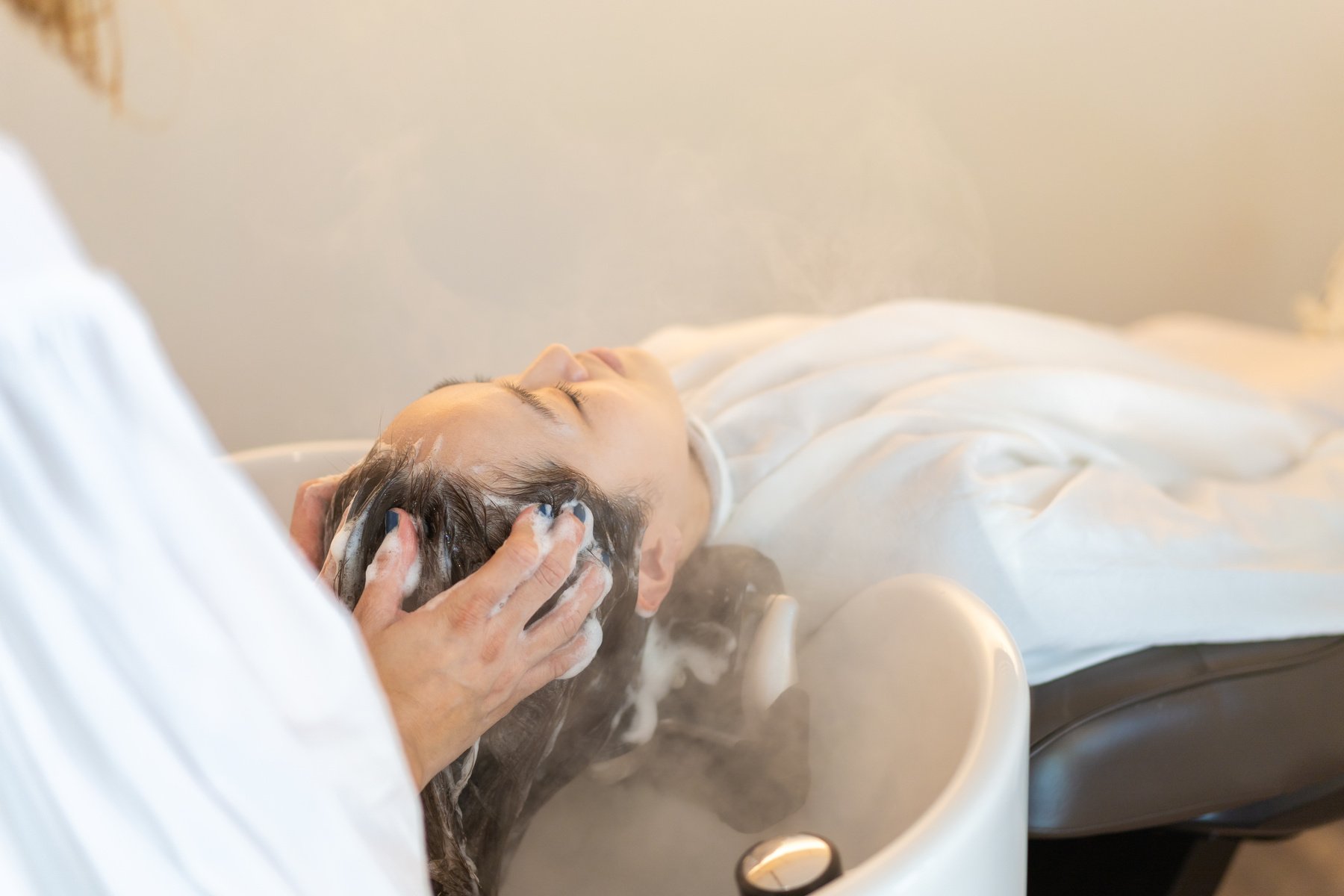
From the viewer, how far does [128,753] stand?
403mm

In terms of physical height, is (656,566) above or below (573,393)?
below

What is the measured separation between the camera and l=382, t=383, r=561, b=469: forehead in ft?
2.98

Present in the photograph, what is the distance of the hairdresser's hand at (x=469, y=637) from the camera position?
0.63m

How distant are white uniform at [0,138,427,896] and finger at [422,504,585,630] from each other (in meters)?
0.20

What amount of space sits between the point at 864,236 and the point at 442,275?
1.06 m

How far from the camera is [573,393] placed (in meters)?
1.02

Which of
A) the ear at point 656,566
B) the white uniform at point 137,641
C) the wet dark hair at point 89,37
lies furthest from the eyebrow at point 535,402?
the wet dark hair at point 89,37

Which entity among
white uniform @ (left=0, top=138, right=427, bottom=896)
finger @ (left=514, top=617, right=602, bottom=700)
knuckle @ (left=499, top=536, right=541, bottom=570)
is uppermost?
white uniform @ (left=0, top=138, right=427, bottom=896)

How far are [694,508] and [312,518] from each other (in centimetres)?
40

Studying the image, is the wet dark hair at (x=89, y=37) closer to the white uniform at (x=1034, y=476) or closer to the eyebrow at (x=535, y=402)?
the white uniform at (x=1034, y=476)

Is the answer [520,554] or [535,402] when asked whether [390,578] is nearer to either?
[520,554]

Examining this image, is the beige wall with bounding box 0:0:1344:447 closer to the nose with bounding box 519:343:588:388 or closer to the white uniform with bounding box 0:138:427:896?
the nose with bounding box 519:343:588:388

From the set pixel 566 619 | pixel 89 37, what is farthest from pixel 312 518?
pixel 89 37

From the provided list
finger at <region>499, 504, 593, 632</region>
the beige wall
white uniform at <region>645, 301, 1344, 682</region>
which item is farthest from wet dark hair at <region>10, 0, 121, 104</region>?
finger at <region>499, 504, 593, 632</region>
